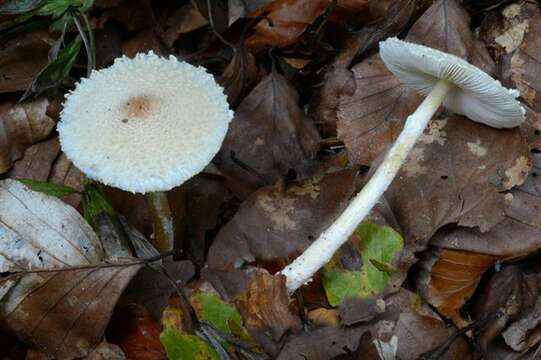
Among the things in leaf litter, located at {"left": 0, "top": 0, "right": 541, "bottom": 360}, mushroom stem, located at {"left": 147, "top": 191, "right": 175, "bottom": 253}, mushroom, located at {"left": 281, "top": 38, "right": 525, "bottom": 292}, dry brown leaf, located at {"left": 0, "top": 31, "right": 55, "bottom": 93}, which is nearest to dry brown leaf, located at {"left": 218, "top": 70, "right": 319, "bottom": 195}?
leaf litter, located at {"left": 0, "top": 0, "right": 541, "bottom": 360}

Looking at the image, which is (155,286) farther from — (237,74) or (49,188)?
(237,74)

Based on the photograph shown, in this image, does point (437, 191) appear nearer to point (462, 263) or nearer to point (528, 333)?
point (462, 263)

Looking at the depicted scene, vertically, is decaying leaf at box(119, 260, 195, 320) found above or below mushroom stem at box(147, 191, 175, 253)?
below

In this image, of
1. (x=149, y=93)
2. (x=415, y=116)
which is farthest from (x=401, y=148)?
(x=149, y=93)

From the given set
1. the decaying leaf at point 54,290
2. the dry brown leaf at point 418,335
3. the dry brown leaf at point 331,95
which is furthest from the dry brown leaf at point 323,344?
the dry brown leaf at point 331,95

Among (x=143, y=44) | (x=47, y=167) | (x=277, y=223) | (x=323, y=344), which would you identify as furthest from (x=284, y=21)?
(x=323, y=344)

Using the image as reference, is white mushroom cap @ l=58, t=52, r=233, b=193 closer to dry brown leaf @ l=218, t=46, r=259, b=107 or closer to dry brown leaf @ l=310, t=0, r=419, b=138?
dry brown leaf @ l=218, t=46, r=259, b=107
